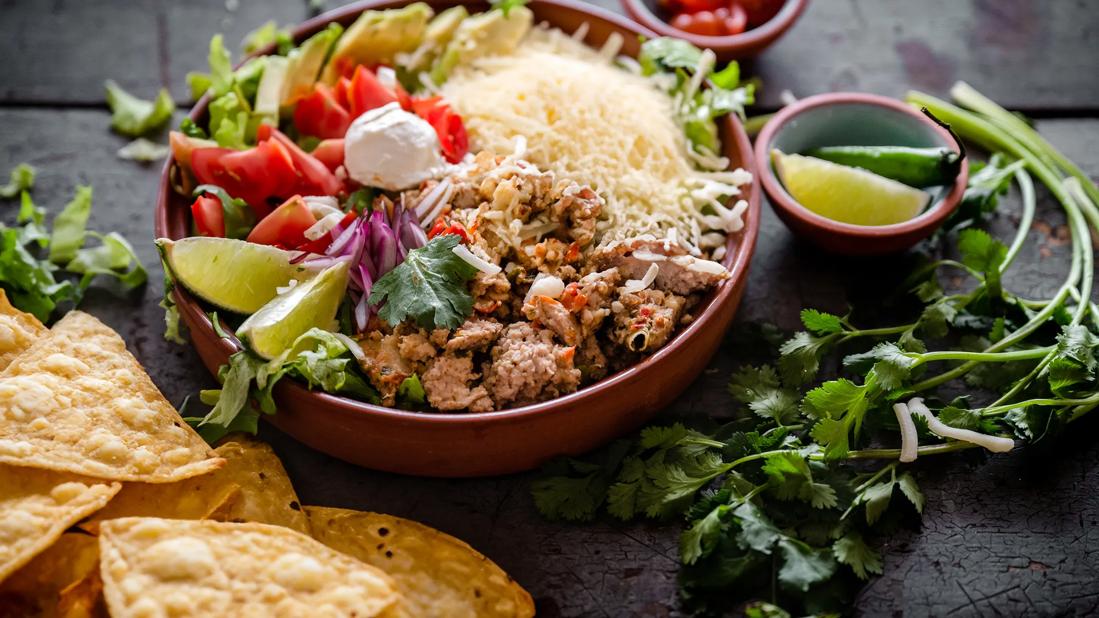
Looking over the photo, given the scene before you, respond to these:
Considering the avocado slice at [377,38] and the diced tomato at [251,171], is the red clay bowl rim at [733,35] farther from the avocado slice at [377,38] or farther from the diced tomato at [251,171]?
the diced tomato at [251,171]

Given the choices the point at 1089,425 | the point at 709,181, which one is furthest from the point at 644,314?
the point at 1089,425

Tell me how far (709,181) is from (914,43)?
1771mm

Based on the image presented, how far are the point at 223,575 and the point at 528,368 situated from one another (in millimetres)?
993

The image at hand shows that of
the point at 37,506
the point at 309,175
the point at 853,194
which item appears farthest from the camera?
the point at 853,194

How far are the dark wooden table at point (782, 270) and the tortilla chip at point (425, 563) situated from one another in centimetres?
19

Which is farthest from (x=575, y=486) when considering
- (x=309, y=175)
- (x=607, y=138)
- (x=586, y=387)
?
(x=309, y=175)

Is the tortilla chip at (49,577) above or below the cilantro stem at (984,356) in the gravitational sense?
below

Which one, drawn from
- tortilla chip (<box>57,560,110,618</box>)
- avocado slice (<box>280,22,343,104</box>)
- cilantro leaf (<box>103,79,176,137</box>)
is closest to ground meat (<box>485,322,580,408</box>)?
tortilla chip (<box>57,560,110,618</box>)

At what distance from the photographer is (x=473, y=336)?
9.63 feet

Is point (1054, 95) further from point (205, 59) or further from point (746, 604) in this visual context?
point (205, 59)

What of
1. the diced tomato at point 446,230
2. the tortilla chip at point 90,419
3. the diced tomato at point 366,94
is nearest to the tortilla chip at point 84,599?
the tortilla chip at point 90,419

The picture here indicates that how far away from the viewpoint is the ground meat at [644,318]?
2.99 metres

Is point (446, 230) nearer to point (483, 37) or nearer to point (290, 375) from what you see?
point (290, 375)

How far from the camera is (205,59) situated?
441 cm
